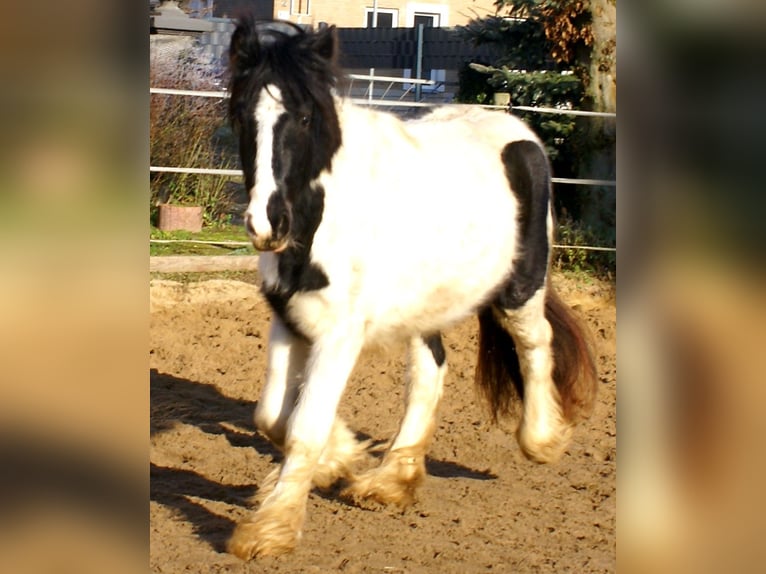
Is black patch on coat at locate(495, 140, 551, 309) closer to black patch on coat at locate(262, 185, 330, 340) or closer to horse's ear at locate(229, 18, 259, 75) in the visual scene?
black patch on coat at locate(262, 185, 330, 340)

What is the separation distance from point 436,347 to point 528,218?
0.79 metres

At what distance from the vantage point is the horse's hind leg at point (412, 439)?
4.28m

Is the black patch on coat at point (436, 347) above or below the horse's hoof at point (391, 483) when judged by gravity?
above

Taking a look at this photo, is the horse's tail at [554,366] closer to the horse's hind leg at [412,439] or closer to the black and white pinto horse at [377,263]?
the black and white pinto horse at [377,263]

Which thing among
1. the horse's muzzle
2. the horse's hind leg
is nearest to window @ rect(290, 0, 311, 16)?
the horse's hind leg

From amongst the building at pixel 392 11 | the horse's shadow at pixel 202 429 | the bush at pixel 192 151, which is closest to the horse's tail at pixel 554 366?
the horse's shadow at pixel 202 429

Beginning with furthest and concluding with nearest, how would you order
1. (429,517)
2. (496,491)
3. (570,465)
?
(570,465) → (496,491) → (429,517)

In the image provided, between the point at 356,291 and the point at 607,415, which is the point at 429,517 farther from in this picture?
the point at 607,415

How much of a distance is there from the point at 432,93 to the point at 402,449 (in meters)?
10.5

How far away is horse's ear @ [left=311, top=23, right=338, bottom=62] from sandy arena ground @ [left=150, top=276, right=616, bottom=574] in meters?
1.29

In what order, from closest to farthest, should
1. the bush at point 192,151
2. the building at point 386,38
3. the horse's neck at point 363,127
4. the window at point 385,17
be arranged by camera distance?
the horse's neck at point 363,127
the bush at point 192,151
the building at point 386,38
the window at point 385,17

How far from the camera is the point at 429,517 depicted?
4168 millimetres

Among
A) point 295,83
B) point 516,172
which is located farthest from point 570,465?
point 295,83

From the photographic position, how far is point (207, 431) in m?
5.27
